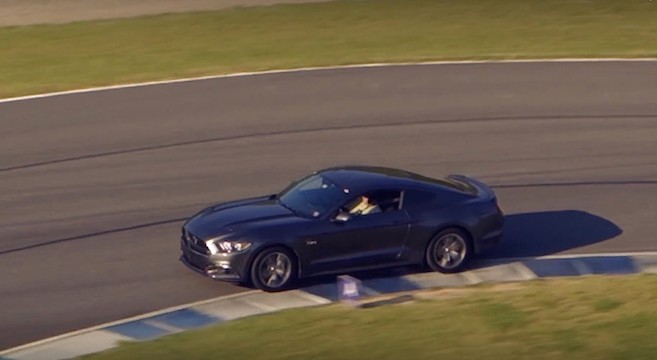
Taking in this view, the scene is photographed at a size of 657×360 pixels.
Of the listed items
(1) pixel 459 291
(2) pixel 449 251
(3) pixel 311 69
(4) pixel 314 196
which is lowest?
(1) pixel 459 291

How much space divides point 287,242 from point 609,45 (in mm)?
16326

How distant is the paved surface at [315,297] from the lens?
14414mm

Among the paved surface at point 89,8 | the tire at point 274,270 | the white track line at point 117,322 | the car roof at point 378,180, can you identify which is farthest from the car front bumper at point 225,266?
the paved surface at point 89,8

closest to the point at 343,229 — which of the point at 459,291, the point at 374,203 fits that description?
the point at 374,203

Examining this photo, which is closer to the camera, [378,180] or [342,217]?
[342,217]

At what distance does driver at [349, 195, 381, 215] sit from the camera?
1667 centimetres

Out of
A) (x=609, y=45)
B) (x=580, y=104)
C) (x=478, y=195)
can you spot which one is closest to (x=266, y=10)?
(x=609, y=45)

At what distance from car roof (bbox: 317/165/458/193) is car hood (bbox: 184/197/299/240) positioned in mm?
842

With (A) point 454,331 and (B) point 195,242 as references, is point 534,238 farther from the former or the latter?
(A) point 454,331

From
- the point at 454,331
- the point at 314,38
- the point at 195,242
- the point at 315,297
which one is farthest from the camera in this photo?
the point at 314,38

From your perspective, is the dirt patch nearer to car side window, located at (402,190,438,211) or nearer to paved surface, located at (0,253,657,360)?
paved surface, located at (0,253,657,360)

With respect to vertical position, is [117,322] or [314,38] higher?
[314,38]

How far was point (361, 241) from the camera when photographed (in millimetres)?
16547

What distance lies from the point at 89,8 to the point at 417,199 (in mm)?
21648
